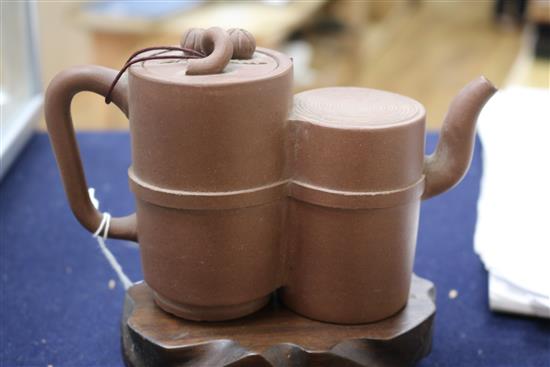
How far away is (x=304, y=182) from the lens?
57cm

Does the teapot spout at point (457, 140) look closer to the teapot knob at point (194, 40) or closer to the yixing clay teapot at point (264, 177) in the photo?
the yixing clay teapot at point (264, 177)

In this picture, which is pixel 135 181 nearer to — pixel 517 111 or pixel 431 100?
pixel 517 111

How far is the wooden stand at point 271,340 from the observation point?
570mm

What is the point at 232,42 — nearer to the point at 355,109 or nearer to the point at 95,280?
the point at 355,109

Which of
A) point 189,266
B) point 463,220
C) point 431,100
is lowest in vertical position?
point 431,100

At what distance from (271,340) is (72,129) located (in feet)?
0.76

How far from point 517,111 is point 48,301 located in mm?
655

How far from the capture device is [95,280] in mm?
775

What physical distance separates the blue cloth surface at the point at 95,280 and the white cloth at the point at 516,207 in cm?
3

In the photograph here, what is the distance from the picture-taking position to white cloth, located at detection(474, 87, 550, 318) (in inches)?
27.7

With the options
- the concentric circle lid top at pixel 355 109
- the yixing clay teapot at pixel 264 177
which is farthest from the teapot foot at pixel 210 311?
the concentric circle lid top at pixel 355 109

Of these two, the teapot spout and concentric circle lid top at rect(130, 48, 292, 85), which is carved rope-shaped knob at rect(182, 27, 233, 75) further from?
the teapot spout

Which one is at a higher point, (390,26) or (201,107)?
(201,107)

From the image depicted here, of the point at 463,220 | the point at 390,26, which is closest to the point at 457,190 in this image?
the point at 463,220
